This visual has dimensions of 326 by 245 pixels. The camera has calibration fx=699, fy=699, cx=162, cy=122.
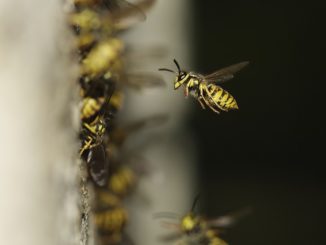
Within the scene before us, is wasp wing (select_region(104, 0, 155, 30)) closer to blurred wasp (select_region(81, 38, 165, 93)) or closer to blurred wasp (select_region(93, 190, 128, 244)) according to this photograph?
blurred wasp (select_region(81, 38, 165, 93))

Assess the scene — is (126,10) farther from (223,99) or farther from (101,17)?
(223,99)

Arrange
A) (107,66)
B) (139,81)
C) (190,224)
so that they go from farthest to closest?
1. (190,224)
2. (139,81)
3. (107,66)

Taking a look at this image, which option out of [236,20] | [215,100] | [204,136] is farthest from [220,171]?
[215,100]

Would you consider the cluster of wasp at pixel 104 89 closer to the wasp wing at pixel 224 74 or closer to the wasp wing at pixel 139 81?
the wasp wing at pixel 139 81

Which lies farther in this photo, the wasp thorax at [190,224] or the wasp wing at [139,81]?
the wasp thorax at [190,224]

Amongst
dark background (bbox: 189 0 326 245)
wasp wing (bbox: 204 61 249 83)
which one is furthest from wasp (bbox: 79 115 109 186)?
dark background (bbox: 189 0 326 245)

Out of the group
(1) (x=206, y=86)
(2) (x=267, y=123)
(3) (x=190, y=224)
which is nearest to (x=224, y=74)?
(1) (x=206, y=86)

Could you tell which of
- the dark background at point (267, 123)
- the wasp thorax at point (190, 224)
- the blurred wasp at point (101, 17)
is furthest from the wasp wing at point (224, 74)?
the dark background at point (267, 123)
